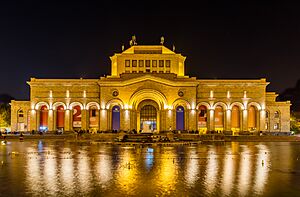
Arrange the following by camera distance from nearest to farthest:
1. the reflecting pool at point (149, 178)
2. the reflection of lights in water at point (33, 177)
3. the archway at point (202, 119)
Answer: the reflecting pool at point (149, 178), the reflection of lights in water at point (33, 177), the archway at point (202, 119)

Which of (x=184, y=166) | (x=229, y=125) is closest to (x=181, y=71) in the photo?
(x=229, y=125)

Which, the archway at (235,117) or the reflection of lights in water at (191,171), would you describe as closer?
the reflection of lights in water at (191,171)

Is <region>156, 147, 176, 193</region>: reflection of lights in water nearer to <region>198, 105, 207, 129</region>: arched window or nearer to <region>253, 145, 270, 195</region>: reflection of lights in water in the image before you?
<region>253, 145, 270, 195</region>: reflection of lights in water

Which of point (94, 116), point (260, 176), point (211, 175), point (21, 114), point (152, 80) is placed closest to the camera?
point (260, 176)

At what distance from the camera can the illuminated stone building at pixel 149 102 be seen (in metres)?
61.4

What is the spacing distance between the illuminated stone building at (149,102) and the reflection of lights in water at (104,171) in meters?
37.6

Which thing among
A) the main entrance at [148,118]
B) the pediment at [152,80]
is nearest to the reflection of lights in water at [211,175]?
the pediment at [152,80]

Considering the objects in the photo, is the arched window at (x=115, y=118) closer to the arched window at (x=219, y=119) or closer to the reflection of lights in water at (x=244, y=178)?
the arched window at (x=219, y=119)

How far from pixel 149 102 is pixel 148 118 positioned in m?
2.88

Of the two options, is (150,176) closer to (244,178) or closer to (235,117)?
(244,178)

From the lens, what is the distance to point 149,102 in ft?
212

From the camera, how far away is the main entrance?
64938mm

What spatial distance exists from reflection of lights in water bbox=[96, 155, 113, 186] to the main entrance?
40.7 meters

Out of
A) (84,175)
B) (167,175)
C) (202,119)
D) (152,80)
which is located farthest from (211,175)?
(202,119)
